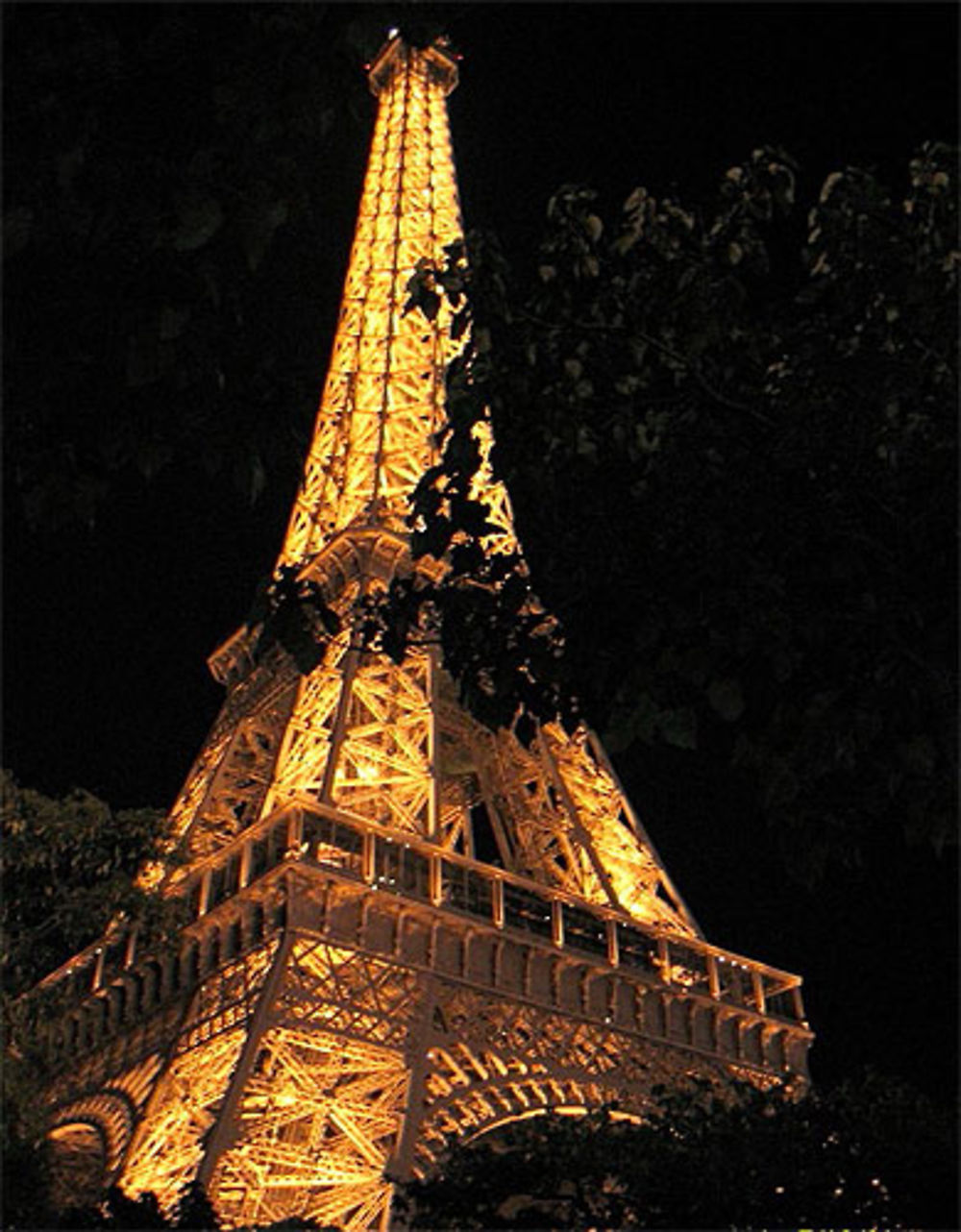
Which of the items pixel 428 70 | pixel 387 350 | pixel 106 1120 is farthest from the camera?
pixel 428 70

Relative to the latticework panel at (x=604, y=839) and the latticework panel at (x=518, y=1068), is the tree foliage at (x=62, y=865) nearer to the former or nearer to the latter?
the latticework panel at (x=518, y=1068)

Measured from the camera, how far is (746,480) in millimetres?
9008

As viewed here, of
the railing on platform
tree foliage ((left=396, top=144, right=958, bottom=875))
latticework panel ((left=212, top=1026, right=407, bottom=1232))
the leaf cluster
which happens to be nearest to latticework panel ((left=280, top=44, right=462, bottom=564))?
the railing on platform

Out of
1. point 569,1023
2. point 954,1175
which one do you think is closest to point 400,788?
point 569,1023

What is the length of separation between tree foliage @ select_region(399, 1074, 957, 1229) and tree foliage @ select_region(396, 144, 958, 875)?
21.3 ft

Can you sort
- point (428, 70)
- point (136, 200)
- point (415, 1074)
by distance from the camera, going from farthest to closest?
point (428, 70) → point (415, 1074) → point (136, 200)

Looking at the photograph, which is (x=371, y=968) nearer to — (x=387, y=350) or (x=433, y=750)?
(x=433, y=750)

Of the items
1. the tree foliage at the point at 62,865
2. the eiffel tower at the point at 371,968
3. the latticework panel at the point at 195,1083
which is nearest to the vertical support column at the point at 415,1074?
the eiffel tower at the point at 371,968

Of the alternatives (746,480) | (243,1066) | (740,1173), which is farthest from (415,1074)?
(746,480)

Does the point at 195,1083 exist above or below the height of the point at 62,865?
below

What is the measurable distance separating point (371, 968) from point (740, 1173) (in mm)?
7889

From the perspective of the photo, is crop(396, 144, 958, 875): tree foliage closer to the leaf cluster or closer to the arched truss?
the leaf cluster

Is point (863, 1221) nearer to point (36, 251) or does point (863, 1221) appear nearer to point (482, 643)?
point (482, 643)

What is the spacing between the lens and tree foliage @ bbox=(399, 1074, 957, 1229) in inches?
565
